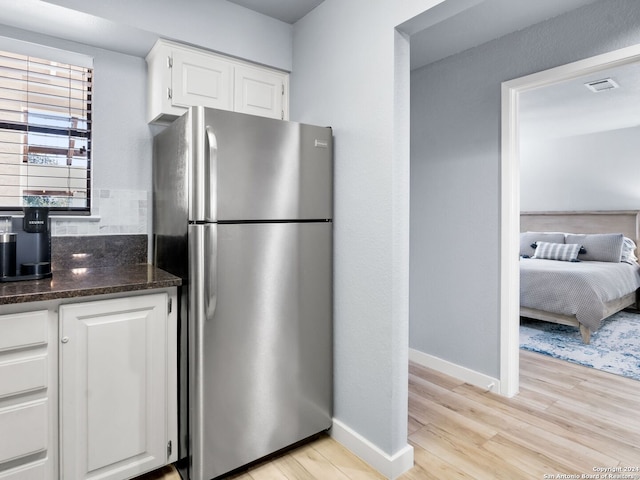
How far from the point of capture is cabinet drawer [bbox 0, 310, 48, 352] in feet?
4.42

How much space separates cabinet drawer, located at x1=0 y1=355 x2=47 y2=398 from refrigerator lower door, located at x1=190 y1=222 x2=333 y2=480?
544mm

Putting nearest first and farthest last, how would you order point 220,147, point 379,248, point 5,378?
1. point 5,378
2. point 220,147
3. point 379,248

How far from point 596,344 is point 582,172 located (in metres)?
3.37

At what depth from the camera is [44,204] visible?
1.99 meters

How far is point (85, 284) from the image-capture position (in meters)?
1.55

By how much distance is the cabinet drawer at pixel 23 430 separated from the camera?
4.49ft

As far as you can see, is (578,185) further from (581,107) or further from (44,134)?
(44,134)

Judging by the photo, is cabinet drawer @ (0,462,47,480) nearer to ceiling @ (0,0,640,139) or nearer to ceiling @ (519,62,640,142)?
ceiling @ (0,0,640,139)

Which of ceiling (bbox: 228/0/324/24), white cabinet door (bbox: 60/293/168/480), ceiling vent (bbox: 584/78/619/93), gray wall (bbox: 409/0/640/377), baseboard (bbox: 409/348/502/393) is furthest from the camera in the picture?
ceiling vent (bbox: 584/78/619/93)

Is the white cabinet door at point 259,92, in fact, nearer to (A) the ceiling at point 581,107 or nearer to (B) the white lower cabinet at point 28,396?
(B) the white lower cabinet at point 28,396

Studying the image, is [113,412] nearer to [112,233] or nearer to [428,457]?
[112,233]

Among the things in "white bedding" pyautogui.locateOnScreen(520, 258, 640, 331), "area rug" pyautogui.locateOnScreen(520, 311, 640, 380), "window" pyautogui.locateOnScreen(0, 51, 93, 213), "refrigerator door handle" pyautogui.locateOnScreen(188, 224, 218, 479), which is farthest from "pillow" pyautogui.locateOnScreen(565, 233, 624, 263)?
"window" pyautogui.locateOnScreen(0, 51, 93, 213)

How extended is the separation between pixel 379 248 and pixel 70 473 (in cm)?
158

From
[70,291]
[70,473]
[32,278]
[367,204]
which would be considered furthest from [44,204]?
[367,204]
